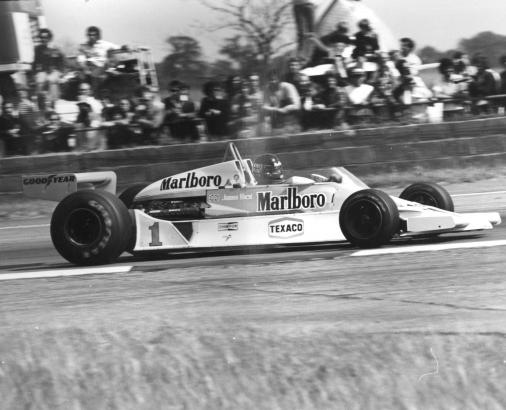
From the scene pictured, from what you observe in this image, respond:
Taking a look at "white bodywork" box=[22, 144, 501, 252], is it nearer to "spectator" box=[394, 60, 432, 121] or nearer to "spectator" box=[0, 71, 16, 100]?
"spectator" box=[0, 71, 16, 100]

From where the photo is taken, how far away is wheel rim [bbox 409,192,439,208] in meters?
7.25

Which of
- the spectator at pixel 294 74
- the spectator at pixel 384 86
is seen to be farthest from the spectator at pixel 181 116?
the spectator at pixel 384 86

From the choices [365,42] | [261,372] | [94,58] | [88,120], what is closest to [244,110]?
[94,58]

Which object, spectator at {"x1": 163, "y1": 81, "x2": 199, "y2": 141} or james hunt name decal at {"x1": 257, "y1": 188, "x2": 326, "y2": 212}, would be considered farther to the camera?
james hunt name decal at {"x1": 257, "y1": 188, "x2": 326, "y2": 212}

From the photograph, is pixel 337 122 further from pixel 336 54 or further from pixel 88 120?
pixel 88 120

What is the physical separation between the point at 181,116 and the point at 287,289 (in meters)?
3.08

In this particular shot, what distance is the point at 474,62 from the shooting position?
988 centimetres

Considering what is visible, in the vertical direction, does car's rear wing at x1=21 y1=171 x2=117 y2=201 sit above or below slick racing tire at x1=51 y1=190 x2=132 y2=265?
above

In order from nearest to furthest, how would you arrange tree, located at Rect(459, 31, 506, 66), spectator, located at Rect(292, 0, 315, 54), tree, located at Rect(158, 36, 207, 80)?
tree, located at Rect(158, 36, 207, 80)
spectator, located at Rect(292, 0, 315, 54)
tree, located at Rect(459, 31, 506, 66)

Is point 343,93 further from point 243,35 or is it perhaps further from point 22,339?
point 22,339

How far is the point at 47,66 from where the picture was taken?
5594 mm

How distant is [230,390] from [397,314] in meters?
1.45

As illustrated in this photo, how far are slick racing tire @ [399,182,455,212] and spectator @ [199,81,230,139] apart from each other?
4.92 feet

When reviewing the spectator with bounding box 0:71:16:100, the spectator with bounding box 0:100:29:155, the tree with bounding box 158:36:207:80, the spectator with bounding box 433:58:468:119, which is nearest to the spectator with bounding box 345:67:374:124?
the spectator with bounding box 433:58:468:119
